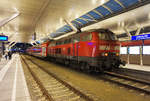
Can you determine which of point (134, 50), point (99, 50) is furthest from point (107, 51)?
Result: point (134, 50)

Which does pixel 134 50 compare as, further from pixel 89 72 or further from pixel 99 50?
pixel 99 50

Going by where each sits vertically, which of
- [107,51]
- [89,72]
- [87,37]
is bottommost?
[89,72]

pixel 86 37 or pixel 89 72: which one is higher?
Answer: pixel 86 37

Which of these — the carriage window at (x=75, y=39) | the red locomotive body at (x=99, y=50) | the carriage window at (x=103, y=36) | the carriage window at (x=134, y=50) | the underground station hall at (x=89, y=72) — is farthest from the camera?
the carriage window at (x=134, y=50)

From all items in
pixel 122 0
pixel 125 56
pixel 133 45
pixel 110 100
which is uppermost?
pixel 122 0

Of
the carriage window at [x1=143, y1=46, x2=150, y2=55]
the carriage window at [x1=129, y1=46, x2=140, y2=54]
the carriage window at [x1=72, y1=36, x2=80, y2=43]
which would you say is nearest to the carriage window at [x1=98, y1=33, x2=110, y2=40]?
the carriage window at [x1=72, y1=36, x2=80, y2=43]

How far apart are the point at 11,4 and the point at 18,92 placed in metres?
11.0

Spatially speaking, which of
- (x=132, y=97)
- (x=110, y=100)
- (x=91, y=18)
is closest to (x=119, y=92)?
(x=132, y=97)

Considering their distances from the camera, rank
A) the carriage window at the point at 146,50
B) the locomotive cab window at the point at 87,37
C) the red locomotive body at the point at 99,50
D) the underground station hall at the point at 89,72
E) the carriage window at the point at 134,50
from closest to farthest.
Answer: the underground station hall at the point at 89,72
the red locomotive body at the point at 99,50
the locomotive cab window at the point at 87,37
the carriage window at the point at 146,50
the carriage window at the point at 134,50

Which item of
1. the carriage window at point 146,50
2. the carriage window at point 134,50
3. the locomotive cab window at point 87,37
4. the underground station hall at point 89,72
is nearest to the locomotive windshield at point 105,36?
the underground station hall at point 89,72

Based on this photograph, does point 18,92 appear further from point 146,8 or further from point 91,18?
point 91,18

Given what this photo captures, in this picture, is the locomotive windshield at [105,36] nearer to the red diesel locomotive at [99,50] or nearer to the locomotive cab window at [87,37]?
the red diesel locomotive at [99,50]

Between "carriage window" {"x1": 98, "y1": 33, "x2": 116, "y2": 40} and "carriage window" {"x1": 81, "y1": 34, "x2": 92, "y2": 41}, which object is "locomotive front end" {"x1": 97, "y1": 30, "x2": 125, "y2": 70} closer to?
"carriage window" {"x1": 98, "y1": 33, "x2": 116, "y2": 40}

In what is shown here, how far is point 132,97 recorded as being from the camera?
14.8ft
